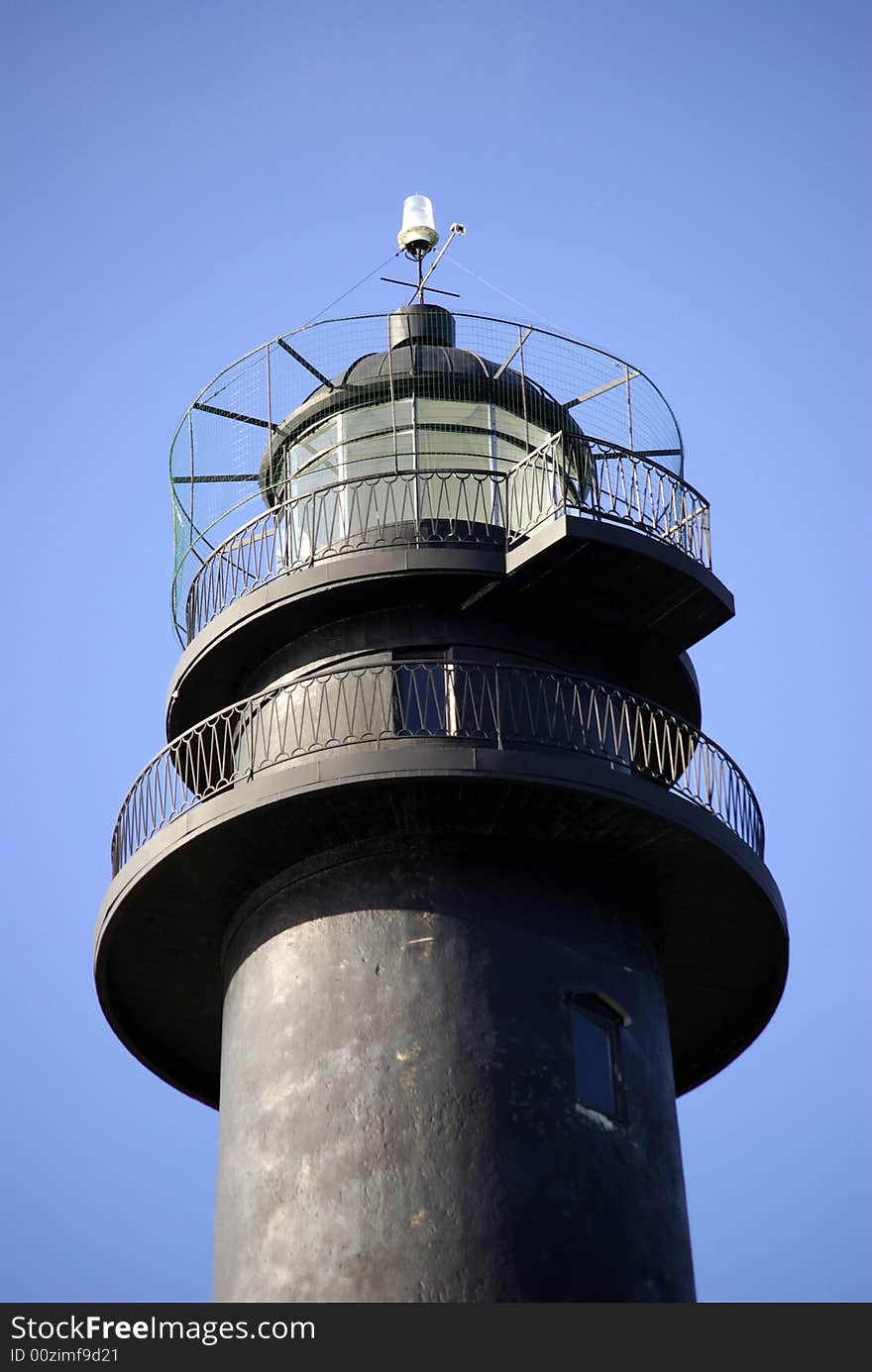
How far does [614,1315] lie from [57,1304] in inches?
189

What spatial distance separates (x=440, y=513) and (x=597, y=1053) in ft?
19.5

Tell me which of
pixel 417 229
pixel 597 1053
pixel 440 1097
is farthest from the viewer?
pixel 417 229

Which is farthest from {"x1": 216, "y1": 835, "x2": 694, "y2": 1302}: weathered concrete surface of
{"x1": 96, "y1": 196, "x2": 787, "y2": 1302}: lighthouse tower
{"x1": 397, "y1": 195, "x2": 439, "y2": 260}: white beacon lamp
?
{"x1": 397, "y1": 195, "x2": 439, "y2": 260}: white beacon lamp

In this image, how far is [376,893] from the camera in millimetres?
23297

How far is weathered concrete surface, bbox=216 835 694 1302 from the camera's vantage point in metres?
21.5

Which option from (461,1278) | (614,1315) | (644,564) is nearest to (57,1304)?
(461,1278)

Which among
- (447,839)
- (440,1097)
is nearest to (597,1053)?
(440,1097)

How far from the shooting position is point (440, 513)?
25.4 metres

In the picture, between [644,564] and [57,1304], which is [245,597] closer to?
[644,564]

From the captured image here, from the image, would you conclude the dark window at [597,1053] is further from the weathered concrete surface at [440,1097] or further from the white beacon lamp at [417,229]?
the white beacon lamp at [417,229]

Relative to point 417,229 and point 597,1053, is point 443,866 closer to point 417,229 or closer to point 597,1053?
point 597,1053

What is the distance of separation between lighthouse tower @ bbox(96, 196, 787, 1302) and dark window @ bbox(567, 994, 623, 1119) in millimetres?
36

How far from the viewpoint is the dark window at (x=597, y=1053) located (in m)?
22.7

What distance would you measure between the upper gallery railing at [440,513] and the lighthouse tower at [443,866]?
0.16 feet
